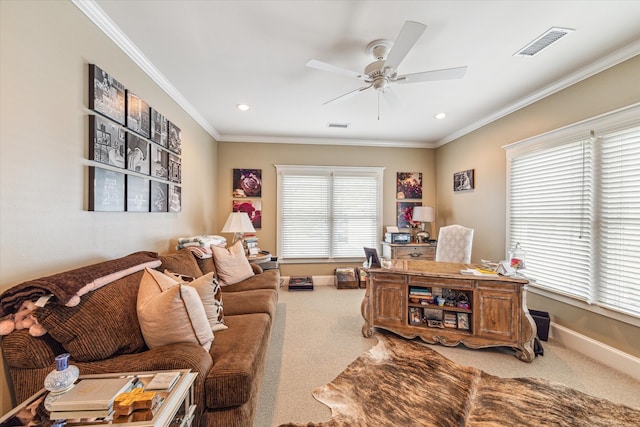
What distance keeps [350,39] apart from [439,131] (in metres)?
2.96

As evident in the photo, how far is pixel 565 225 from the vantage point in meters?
2.67

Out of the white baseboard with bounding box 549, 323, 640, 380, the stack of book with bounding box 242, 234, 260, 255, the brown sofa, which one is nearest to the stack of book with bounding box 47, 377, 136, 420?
the brown sofa

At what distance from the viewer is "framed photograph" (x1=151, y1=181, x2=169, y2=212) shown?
2.47 metres

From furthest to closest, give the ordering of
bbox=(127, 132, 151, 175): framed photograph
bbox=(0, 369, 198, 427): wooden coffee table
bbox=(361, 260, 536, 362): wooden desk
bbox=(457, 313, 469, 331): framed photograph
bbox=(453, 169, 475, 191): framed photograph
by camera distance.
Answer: bbox=(453, 169, 475, 191): framed photograph < bbox=(457, 313, 469, 331): framed photograph < bbox=(361, 260, 536, 362): wooden desk < bbox=(127, 132, 151, 175): framed photograph < bbox=(0, 369, 198, 427): wooden coffee table

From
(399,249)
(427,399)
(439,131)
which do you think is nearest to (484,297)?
(427,399)

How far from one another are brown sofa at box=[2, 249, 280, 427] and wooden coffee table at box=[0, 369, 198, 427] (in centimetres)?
10

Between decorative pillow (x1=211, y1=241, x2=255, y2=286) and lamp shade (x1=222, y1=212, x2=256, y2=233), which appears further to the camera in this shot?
lamp shade (x1=222, y1=212, x2=256, y2=233)

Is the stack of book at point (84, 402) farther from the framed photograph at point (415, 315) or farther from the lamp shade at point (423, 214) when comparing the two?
the lamp shade at point (423, 214)

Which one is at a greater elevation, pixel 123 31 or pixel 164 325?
pixel 123 31

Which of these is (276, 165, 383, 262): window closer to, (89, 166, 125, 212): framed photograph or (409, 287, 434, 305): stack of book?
(409, 287, 434, 305): stack of book

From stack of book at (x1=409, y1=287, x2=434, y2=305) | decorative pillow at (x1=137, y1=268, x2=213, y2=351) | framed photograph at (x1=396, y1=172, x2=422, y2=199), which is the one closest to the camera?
decorative pillow at (x1=137, y1=268, x2=213, y2=351)

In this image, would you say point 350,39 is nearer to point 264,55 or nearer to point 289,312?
point 264,55

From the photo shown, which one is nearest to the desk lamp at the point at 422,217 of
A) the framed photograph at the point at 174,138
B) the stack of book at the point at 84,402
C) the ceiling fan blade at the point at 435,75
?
the ceiling fan blade at the point at 435,75

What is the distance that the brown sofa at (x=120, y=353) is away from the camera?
114 cm
